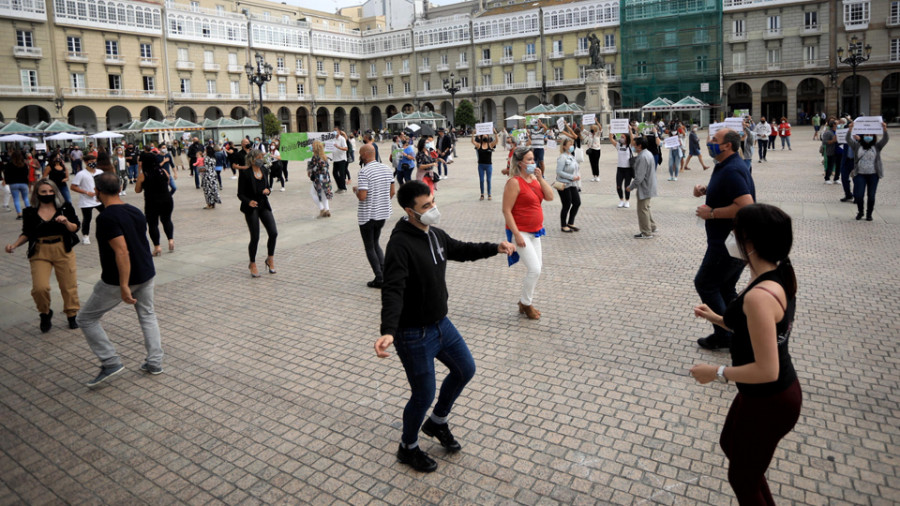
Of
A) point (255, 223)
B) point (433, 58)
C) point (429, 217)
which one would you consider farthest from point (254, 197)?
point (433, 58)

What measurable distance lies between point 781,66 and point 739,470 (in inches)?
2269

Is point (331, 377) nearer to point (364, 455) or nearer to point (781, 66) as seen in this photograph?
point (364, 455)

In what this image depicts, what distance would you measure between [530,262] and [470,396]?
6.25 ft

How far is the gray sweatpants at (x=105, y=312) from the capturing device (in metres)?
5.06

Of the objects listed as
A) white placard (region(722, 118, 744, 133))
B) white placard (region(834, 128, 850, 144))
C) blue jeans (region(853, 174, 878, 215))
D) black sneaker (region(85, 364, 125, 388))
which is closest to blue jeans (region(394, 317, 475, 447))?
black sneaker (region(85, 364, 125, 388))

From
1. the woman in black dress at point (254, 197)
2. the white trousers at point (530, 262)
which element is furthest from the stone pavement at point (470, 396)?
the woman in black dress at point (254, 197)

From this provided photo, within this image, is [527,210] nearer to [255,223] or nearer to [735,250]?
[735,250]

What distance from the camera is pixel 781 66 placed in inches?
2032

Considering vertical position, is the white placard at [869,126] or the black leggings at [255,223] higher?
the white placard at [869,126]

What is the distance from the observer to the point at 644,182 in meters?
9.84

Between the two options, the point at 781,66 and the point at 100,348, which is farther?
the point at 781,66

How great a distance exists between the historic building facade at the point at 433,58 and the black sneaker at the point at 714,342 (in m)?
51.3

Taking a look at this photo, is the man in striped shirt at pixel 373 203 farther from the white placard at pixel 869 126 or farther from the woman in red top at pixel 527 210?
the white placard at pixel 869 126

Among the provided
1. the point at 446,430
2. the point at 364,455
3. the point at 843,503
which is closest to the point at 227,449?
the point at 364,455
